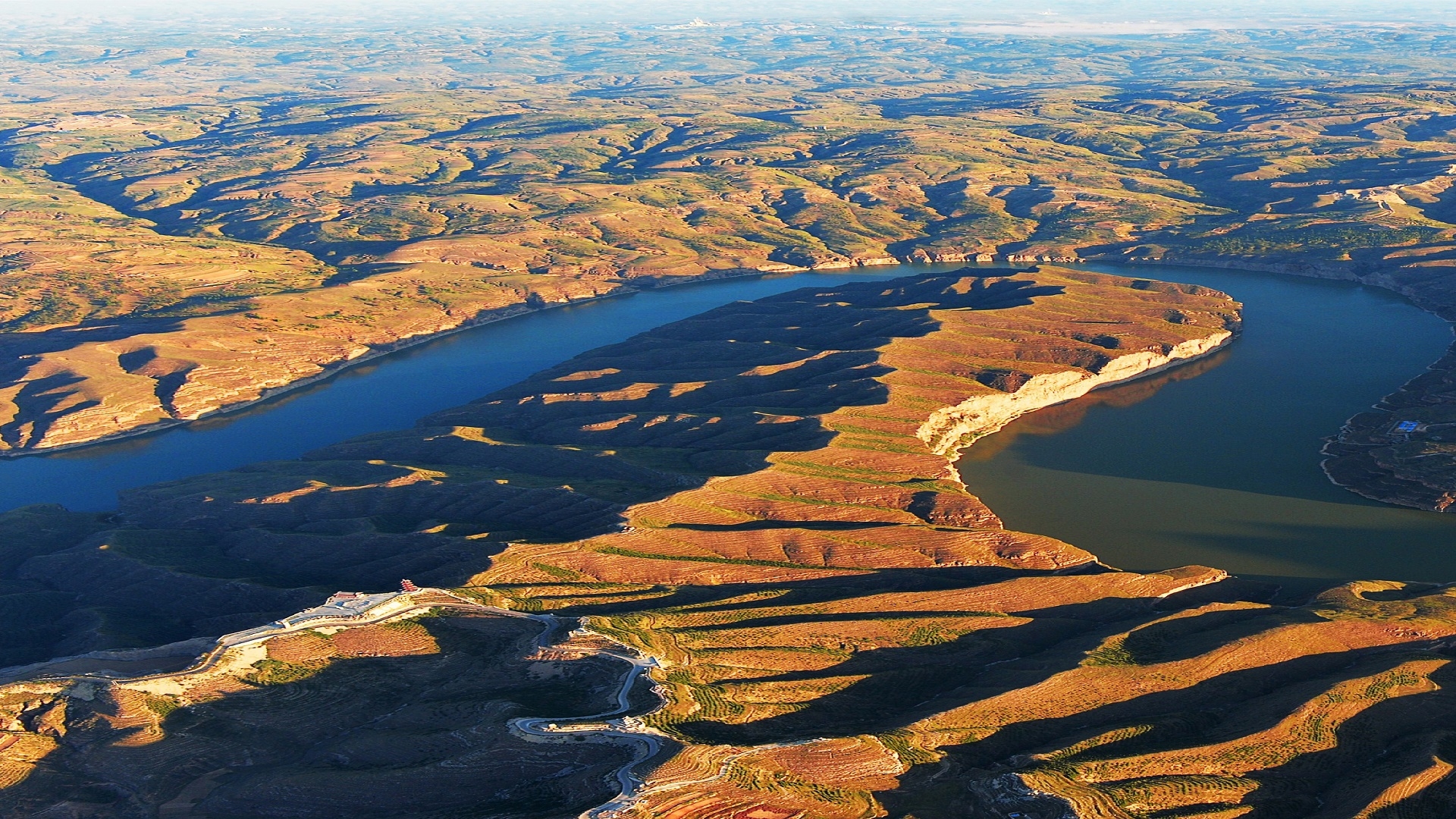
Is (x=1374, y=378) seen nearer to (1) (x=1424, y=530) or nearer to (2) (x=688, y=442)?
(1) (x=1424, y=530)

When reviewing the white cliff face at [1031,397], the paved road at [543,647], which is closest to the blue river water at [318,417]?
the paved road at [543,647]

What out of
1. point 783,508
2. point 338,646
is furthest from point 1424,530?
point 338,646

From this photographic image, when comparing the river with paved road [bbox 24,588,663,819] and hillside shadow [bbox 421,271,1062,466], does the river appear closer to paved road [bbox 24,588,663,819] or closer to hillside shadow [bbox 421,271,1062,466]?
hillside shadow [bbox 421,271,1062,466]

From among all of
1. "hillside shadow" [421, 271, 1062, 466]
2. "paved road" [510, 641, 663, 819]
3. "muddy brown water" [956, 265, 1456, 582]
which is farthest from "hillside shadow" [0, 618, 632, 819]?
"muddy brown water" [956, 265, 1456, 582]

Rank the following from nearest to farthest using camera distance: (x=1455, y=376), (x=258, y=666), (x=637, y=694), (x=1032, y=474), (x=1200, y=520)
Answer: (x=637, y=694), (x=258, y=666), (x=1200, y=520), (x=1032, y=474), (x=1455, y=376)

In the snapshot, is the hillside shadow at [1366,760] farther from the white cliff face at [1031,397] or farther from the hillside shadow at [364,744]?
the white cliff face at [1031,397]
